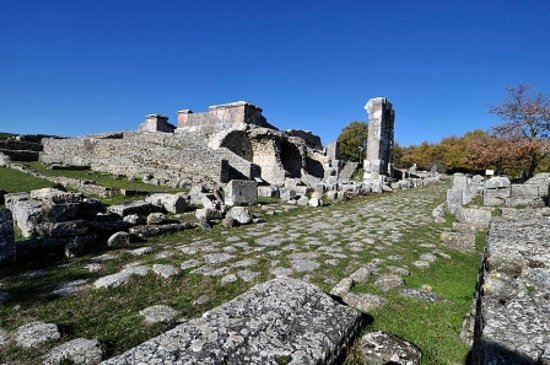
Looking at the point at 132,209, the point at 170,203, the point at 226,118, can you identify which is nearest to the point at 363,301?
the point at 132,209

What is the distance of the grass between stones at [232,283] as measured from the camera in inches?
138

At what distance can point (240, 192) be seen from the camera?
494 inches

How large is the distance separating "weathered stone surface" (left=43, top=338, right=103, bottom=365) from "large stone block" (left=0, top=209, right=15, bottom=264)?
323cm

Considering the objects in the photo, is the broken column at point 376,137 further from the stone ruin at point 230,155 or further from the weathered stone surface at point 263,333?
the weathered stone surface at point 263,333

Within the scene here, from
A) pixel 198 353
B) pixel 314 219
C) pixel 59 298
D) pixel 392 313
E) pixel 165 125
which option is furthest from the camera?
pixel 165 125

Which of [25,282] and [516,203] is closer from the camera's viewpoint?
[25,282]

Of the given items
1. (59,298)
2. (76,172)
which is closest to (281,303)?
(59,298)

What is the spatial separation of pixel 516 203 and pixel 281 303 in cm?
1035

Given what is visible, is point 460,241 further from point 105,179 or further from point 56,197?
point 105,179

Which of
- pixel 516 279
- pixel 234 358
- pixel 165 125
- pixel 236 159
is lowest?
pixel 234 358

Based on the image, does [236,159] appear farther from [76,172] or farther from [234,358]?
[234,358]

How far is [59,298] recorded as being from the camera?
4336 millimetres

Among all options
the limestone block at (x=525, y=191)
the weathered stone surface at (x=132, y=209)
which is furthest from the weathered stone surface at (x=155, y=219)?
the limestone block at (x=525, y=191)

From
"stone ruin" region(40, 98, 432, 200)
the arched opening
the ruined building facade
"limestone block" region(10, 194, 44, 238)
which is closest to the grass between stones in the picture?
"limestone block" region(10, 194, 44, 238)
